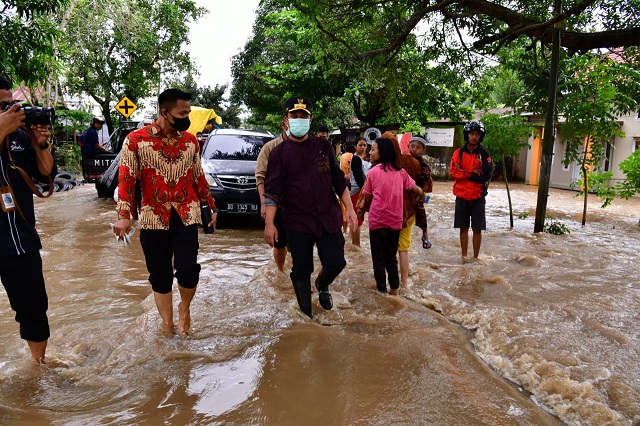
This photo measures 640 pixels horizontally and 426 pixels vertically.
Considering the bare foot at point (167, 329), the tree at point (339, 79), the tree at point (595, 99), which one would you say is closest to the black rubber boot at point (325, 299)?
the bare foot at point (167, 329)

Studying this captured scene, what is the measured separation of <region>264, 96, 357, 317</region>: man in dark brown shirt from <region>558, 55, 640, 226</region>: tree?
7.28 m

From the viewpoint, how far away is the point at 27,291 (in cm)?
315

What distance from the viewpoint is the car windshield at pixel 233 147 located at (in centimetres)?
993

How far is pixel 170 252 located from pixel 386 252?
2.22 meters

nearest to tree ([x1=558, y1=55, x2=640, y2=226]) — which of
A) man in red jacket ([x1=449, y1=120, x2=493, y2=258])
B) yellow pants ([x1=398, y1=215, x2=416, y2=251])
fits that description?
man in red jacket ([x1=449, y1=120, x2=493, y2=258])

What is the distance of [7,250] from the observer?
2996mm

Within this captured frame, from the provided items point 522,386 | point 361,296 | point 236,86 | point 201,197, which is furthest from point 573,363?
point 236,86

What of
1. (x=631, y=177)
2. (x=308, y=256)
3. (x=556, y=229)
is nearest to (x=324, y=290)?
(x=308, y=256)

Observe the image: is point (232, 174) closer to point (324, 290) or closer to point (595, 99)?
point (324, 290)

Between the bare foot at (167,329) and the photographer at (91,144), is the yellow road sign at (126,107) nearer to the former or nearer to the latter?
the photographer at (91,144)

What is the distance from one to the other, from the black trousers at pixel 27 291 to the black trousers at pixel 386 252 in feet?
9.90

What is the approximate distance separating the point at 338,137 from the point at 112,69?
443 inches

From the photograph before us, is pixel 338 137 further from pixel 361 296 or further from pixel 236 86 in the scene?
pixel 361 296

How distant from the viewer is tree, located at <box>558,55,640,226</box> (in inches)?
380
